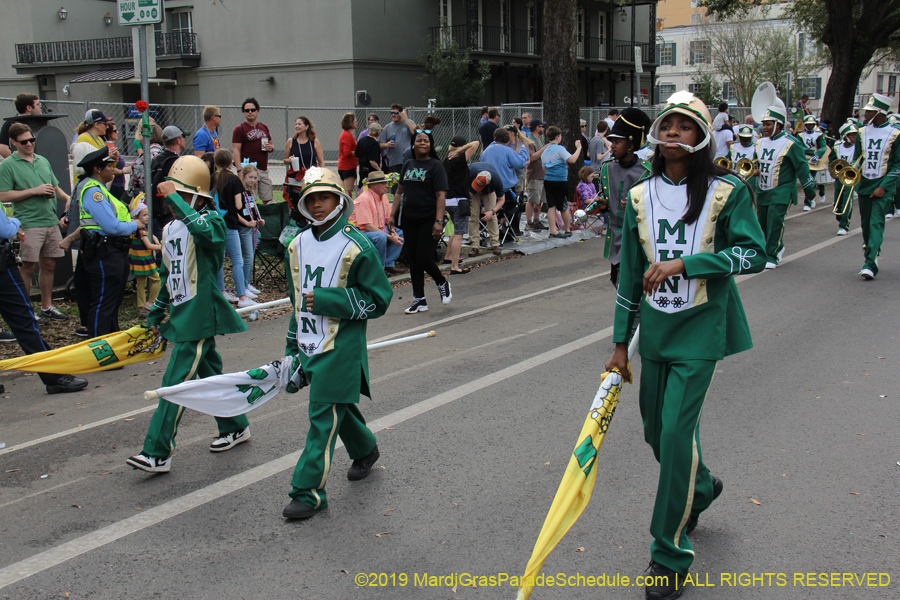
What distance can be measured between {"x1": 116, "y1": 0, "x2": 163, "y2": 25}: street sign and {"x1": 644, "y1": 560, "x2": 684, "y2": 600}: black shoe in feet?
25.5

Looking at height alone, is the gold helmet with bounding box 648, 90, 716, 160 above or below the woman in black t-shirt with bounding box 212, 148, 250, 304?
above

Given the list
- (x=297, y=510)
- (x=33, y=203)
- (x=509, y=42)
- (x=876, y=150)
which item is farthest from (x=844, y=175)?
(x=509, y=42)

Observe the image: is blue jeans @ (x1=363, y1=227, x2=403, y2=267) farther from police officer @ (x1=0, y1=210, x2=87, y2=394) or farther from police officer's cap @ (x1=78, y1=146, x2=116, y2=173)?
police officer @ (x1=0, y1=210, x2=87, y2=394)

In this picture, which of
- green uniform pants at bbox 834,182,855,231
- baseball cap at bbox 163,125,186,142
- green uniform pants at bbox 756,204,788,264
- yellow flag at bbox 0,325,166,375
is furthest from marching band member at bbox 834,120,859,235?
yellow flag at bbox 0,325,166,375

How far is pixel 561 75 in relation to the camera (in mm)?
17172

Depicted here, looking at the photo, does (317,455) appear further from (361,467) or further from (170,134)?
(170,134)

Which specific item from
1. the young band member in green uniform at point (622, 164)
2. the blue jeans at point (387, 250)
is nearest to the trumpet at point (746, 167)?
the young band member in green uniform at point (622, 164)

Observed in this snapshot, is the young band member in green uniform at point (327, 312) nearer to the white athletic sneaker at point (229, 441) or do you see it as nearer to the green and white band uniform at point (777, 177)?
the white athletic sneaker at point (229, 441)

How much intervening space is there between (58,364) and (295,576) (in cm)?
242

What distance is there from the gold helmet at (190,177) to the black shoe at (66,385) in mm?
2515

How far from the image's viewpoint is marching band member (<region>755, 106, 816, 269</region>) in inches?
420

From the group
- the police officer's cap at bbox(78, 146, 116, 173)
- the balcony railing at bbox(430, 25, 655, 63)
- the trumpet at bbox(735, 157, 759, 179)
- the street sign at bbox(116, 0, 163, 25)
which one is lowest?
the trumpet at bbox(735, 157, 759, 179)

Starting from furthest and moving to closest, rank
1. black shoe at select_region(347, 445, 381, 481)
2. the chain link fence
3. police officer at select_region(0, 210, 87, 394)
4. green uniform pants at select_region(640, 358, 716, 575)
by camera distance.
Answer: the chain link fence < police officer at select_region(0, 210, 87, 394) < black shoe at select_region(347, 445, 381, 481) < green uniform pants at select_region(640, 358, 716, 575)

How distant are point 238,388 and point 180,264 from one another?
3.29 feet
